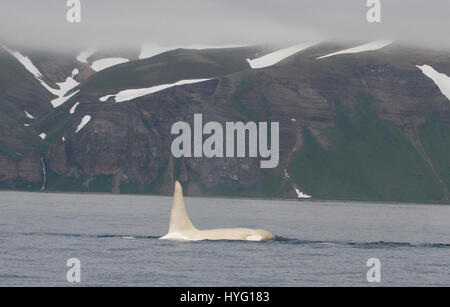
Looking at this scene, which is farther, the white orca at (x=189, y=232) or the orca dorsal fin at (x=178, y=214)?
the white orca at (x=189, y=232)

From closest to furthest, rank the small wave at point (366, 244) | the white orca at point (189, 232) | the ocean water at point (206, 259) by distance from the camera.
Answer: the ocean water at point (206, 259) < the white orca at point (189, 232) < the small wave at point (366, 244)

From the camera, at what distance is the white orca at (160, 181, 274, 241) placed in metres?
104

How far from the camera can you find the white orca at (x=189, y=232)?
104m

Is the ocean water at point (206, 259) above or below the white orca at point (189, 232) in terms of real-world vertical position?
below

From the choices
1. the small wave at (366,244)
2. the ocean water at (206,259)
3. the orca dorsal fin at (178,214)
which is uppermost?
the orca dorsal fin at (178,214)

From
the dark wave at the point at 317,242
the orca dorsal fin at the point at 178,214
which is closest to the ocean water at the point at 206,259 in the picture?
the dark wave at the point at 317,242

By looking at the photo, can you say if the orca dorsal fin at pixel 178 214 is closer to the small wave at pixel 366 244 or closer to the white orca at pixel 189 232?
the white orca at pixel 189 232

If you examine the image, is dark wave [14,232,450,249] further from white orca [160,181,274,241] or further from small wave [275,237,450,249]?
white orca [160,181,274,241]

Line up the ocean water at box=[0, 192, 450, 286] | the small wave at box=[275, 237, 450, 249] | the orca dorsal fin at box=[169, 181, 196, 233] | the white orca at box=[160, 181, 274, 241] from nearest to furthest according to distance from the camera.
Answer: the ocean water at box=[0, 192, 450, 286] → the orca dorsal fin at box=[169, 181, 196, 233] → the white orca at box=[160, 181, 274, 241] → the small wave at box=[275, 237, 450, 249]

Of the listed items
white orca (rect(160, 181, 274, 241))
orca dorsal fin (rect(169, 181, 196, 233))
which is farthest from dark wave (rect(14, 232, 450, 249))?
orca dorsal fin (rect(169, 181, 196, 233))

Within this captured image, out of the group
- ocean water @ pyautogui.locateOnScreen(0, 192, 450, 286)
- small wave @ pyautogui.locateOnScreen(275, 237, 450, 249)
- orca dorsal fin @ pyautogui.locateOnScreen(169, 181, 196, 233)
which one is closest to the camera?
ocean water @ pyautogui.locateOnScreen(0, 192, 450, 286)
